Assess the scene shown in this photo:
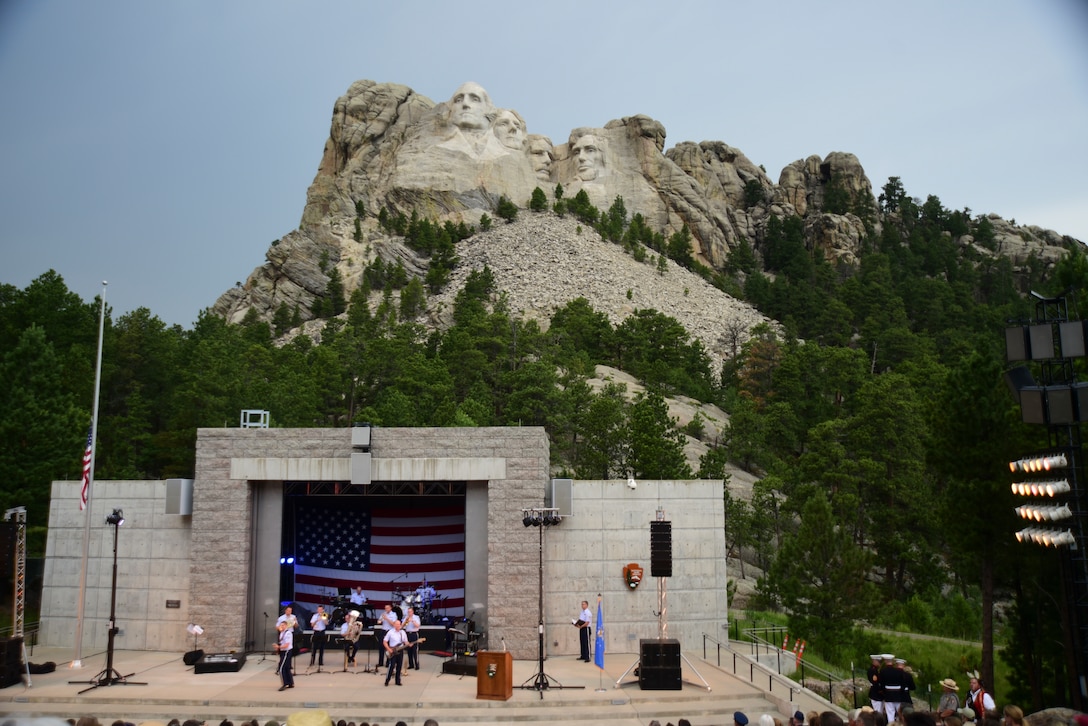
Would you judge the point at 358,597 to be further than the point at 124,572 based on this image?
Yes

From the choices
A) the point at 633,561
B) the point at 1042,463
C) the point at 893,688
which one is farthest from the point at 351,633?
the point at 1042,463

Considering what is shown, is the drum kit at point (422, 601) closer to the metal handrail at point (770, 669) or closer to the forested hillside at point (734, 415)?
the metal handrail at point (770, 669)

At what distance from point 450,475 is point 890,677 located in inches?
418

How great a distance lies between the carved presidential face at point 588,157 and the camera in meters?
134

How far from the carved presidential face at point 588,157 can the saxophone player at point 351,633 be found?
11802 cm

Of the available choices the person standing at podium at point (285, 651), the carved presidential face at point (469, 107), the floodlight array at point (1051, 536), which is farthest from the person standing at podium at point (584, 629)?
the carved presidential face at point (469, 107)

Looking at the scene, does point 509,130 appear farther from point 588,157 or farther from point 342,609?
point 342,609

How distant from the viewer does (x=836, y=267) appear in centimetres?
11394

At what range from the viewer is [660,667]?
17734mm

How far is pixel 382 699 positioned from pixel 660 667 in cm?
536

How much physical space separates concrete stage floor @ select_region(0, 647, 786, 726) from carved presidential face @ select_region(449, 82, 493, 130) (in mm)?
112607

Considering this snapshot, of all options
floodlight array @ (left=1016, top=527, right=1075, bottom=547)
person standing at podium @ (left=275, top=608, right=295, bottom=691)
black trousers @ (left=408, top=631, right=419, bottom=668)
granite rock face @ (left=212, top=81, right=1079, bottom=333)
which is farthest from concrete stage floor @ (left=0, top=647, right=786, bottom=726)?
granite rock face @ (left=212, top=81, right=1079, bottom=333)

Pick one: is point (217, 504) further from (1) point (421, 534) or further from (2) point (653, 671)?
(2) point (653, 671)

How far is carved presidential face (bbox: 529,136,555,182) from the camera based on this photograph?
13000 cm
